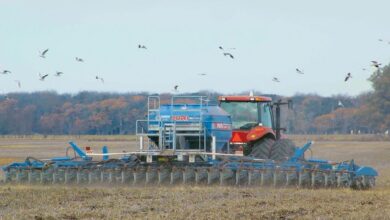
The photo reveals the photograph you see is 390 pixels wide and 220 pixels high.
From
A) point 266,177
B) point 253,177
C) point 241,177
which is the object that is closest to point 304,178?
point 266,177

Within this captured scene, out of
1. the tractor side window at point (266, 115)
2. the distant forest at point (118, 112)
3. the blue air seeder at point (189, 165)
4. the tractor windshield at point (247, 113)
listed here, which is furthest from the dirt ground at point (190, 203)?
the distant forest at point (118, 112)

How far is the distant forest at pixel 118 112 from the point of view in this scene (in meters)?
125

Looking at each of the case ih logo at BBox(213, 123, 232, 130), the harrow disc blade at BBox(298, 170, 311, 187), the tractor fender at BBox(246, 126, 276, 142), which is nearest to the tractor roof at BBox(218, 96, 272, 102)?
the tractor fender at BBox(246, 126, 276, 142)

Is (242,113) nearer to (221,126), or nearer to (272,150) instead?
(221,126)

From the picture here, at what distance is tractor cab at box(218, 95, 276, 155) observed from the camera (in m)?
22.0

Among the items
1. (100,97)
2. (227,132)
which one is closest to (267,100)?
(227,132)

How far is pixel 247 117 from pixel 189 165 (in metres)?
3.20

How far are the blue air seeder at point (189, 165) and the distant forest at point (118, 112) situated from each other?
98.0 m

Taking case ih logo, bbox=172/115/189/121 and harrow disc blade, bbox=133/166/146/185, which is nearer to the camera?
harrow disc blade, bbox=133/166/146/185

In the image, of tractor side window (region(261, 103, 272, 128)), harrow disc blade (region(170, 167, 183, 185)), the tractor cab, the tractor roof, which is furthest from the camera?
tractor side window (region(261, 103, 272, 128))

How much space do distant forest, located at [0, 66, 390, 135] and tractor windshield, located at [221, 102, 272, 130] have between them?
A: 319 feet

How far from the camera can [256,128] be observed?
72.2 ft

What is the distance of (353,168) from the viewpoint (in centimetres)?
2038

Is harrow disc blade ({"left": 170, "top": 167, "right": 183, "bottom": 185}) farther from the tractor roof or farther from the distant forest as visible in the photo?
the distant forest
